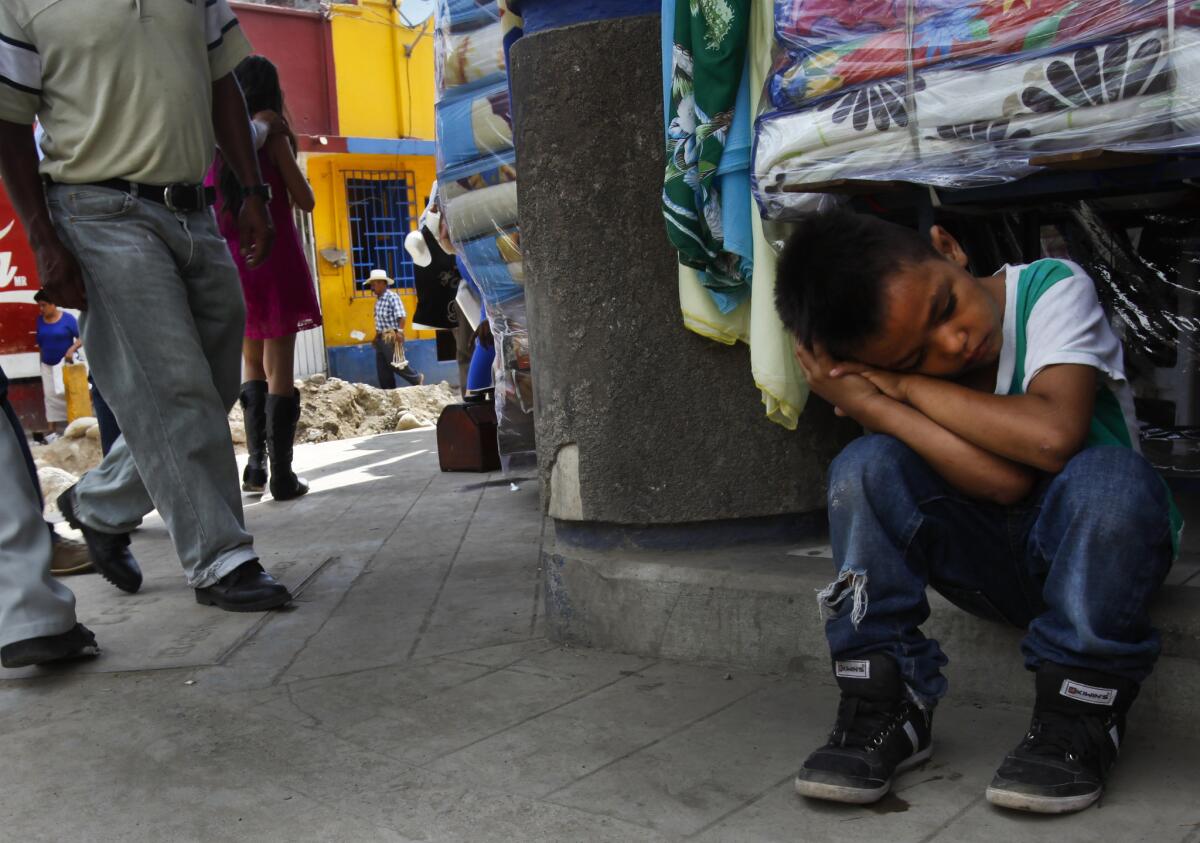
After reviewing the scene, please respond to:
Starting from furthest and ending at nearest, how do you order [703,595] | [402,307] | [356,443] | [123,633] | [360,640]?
[402,307] < [356,443] < [123,633] < [360,640] < [703,595]

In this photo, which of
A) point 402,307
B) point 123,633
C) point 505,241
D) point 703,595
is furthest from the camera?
point 402,307

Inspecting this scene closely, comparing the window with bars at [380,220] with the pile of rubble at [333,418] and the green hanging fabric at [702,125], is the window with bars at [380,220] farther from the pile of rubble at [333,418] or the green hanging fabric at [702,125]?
the green hanging fabric at [702,125]

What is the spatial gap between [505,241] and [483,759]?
2.53 meters

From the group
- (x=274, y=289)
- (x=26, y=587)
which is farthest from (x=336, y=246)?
(x=26, y=587)

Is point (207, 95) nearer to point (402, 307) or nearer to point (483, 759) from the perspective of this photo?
point (483, 759)

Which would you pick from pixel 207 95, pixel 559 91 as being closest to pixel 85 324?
pixel 207 95

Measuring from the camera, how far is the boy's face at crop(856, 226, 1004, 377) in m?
1.97

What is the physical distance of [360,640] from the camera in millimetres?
3174

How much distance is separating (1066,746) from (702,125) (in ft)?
4.83

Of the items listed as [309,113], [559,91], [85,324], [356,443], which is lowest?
[356,443]

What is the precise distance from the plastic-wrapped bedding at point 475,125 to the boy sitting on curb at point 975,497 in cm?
251

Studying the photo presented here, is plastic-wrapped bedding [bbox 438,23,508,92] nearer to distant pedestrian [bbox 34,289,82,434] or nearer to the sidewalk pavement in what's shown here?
the sidewalk pavement

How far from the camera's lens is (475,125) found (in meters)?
4.47

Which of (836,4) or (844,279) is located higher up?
(836,4)
